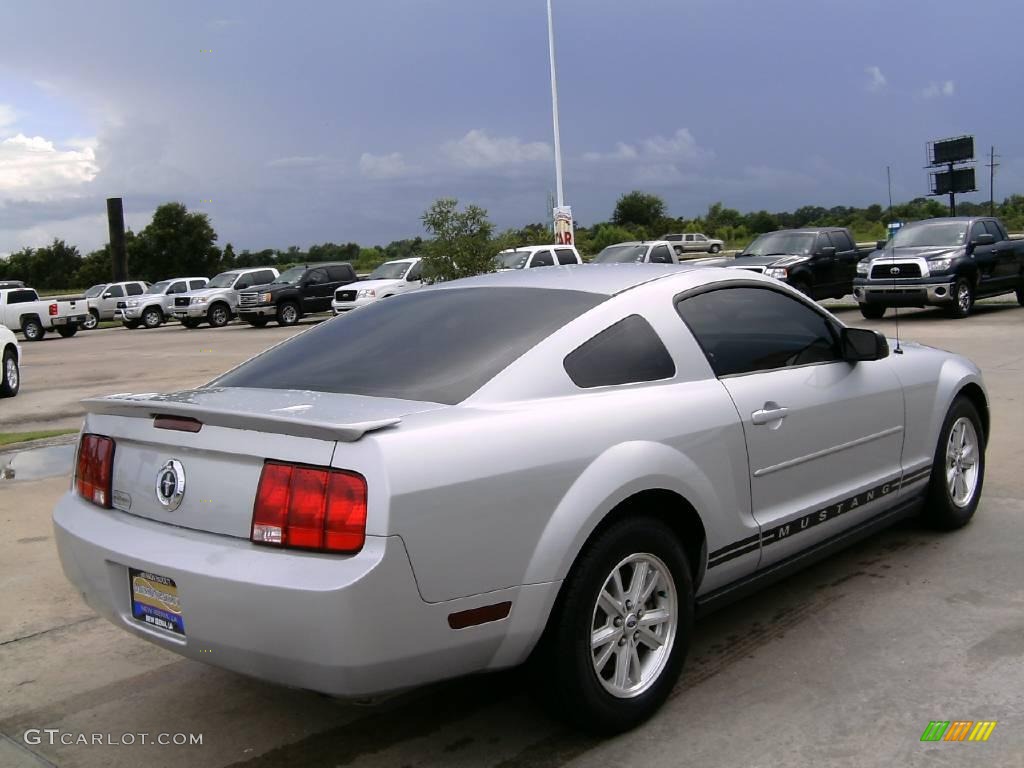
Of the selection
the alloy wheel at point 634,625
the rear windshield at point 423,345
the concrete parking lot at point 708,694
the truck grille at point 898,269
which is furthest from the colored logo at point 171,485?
the truck grille at point 898,269

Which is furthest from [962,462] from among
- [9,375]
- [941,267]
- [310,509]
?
[941,267]

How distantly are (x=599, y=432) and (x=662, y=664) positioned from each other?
0.87 meters

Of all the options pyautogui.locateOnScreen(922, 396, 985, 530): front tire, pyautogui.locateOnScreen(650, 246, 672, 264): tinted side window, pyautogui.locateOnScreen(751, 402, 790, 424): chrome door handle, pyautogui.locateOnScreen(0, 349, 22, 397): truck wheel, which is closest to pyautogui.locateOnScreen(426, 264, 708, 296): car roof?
pyautogui.locateOnScreen(751, 402, 790, 424): chrome door handle

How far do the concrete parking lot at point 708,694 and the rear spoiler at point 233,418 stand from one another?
1.15 metres

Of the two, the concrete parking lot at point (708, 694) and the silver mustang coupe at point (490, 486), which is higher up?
the silver mustang coupe at point (490, 486)

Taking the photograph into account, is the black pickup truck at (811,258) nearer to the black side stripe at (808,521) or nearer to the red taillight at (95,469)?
the black side stripe at (808,521)

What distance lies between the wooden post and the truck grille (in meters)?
40.6

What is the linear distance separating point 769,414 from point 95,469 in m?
2.55

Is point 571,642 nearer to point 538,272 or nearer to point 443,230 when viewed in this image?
point 538,272

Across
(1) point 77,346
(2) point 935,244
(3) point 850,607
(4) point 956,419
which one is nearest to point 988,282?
(2) point 935,244

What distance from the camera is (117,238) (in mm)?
51750

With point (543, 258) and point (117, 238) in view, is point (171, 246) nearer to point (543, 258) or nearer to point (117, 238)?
point (117, 238)

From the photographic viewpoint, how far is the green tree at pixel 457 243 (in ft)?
80.4

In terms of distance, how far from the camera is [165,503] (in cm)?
328
